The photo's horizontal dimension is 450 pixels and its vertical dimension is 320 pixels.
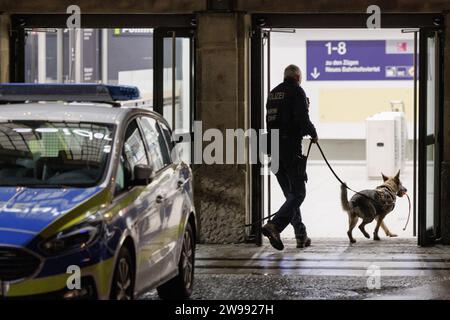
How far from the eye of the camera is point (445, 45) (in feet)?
40.5

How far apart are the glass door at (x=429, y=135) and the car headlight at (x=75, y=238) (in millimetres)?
6372

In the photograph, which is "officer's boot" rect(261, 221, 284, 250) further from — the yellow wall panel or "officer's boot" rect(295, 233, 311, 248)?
the yellow wall panel

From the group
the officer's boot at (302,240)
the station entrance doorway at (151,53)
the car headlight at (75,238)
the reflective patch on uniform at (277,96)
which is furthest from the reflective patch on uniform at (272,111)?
the car headlight at (75,238)

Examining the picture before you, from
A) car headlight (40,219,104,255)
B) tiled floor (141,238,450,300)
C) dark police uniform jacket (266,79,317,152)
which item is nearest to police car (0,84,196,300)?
car headlight (40,219,104,255)

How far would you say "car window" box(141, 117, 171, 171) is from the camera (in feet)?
28.2

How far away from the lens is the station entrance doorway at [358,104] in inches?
494

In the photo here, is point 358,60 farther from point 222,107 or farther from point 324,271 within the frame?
point 324,271

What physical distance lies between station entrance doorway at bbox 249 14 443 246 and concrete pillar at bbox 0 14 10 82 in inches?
114

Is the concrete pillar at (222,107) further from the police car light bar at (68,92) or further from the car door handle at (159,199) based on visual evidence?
the car door handle at (159,199)

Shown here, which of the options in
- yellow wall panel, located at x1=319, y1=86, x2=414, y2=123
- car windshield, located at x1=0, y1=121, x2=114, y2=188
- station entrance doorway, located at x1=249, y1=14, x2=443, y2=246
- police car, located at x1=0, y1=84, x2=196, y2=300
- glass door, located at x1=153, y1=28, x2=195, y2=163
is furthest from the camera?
yellow wall panel, located at x1=319, y1=86, x2=414, y2=123

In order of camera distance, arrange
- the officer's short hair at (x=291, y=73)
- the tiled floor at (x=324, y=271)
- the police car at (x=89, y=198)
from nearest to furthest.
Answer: the police car at (x=89, y=198)
the tiled floor at (x=324, y=271)
the officer's short hair at (x=291, y=73)

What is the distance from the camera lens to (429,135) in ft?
41.3

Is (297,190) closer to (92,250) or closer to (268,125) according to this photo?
(268,125)

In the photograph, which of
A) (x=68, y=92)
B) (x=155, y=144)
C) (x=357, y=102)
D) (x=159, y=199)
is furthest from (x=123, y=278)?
(x=357, y=102)
